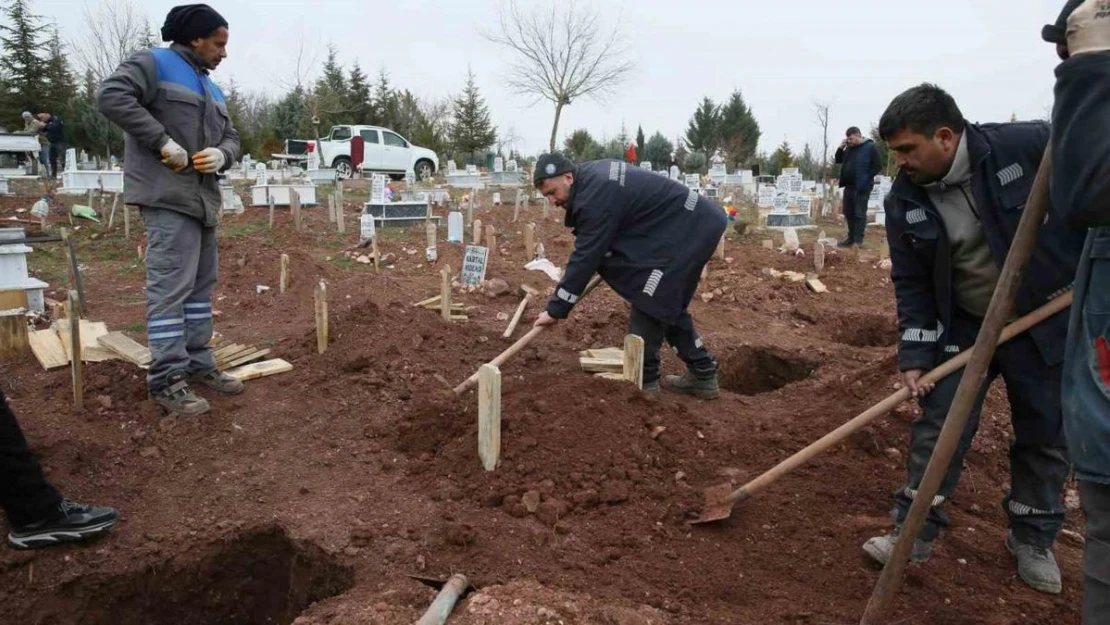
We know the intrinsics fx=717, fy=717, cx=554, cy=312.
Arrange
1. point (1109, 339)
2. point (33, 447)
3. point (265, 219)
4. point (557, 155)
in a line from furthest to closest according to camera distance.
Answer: point (265, 219) → point (557, 155) → point (33, 447) → point (1109, 339)

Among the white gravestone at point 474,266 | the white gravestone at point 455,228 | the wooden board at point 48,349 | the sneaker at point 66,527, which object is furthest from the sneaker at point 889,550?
the white gravestone at point 455,228

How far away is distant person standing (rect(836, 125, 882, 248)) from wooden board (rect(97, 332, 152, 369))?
30.8 feet

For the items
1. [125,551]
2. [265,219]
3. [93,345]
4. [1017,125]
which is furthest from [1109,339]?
[265,219]

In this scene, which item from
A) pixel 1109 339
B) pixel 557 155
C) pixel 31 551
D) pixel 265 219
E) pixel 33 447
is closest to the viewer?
pixel 1109 339

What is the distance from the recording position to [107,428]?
3654 millimetres

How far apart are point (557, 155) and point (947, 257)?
214cm

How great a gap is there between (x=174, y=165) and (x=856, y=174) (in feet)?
30.5

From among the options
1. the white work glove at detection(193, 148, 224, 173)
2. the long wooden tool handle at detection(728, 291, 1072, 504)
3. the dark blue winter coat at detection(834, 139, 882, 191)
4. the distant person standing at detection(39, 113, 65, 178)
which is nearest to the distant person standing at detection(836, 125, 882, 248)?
the dark blue winter coat at detection(834, 139, 882, 191)

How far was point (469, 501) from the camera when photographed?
315 cm

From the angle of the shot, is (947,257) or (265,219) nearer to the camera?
(947,257)

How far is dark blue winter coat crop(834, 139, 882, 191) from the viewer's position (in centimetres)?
1027

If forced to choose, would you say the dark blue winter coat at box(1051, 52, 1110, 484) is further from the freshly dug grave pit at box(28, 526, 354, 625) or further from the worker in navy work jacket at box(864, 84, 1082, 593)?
the freshly dug grave pit at box(28, 526, 354, 625)

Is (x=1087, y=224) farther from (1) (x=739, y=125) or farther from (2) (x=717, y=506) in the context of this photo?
(1) (x=739, y=125)

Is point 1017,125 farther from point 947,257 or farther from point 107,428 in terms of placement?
point 107,428
